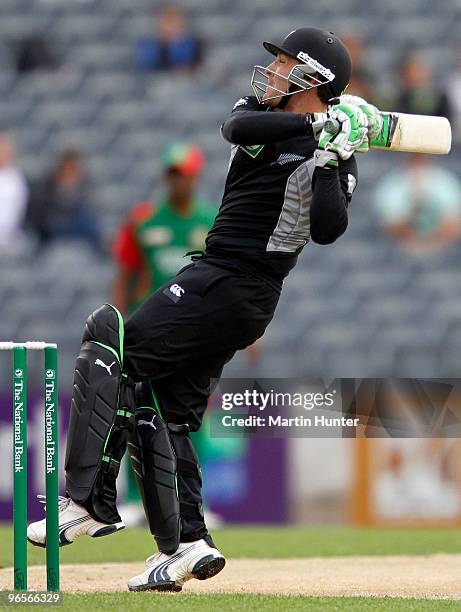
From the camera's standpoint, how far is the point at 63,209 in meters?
11.8

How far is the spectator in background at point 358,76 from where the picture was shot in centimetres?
1212

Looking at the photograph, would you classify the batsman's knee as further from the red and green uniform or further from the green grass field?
the red and green uniform

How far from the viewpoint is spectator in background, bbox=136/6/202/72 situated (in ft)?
42.1

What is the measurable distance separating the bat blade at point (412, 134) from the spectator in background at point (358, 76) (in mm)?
7421

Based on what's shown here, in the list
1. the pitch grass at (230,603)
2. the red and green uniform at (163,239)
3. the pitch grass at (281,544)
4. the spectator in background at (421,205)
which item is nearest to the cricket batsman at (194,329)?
the pitch grass at (230,603)

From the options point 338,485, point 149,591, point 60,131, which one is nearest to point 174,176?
point 338,485

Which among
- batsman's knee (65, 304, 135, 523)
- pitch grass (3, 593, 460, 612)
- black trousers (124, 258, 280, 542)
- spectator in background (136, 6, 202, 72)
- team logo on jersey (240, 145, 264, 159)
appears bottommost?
pitch grass (3, 593, 460, 612)

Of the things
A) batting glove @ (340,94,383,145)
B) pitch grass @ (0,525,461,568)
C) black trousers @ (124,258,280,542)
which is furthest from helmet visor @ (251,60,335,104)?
pitch grass @ (0,525,461,568)

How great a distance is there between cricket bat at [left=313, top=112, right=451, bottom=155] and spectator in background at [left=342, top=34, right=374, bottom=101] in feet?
24.3

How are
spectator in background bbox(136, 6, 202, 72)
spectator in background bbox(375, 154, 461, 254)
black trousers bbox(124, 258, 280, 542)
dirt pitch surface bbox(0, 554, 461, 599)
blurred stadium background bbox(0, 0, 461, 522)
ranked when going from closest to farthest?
black trousers bbox(124, 258, 280, 542) < dirt pitch surface bbox(0, 554, 461, 599) < blurred stadium background bbox(0, 0, 461, 522) < spectator in background bbox(375, 154, 461, 254) < spectator in background bbox(136, 6, 202, 72)

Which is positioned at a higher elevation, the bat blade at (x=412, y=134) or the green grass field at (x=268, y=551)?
the bat blade at (x=412, y=134)

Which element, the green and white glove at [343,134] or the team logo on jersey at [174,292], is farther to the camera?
the team logo on jersey at [174,292]

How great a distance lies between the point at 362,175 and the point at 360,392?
7.31 m

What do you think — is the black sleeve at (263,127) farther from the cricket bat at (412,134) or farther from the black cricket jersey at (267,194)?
the cricket bat at (412,134)
